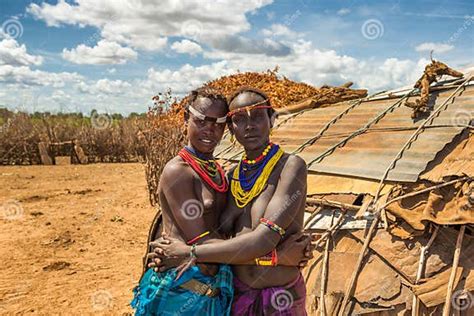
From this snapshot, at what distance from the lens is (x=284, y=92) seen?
30.7ft

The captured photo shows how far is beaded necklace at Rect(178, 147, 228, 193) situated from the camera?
200 centimetres

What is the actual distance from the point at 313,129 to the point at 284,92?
15.6 ft

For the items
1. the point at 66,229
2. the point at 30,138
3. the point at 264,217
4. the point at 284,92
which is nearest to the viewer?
the point at 264,217

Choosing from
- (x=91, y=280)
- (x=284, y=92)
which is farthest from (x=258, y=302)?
(x=284, y=92)

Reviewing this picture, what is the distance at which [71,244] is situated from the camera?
7488 mm

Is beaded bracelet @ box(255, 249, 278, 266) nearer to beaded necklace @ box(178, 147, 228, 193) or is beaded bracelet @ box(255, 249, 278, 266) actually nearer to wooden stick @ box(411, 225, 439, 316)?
beaded necklace @ box(178, 147, 228, 193)

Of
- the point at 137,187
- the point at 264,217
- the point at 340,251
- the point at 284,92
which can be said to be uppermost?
the point at 284,92

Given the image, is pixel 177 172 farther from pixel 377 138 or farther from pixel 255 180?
pixel 377 138

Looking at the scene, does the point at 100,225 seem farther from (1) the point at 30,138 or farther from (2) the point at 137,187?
(1) the point at 30,138

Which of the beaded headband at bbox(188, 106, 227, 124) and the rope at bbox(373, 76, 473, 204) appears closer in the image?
the beaded headband at bbox(188, 106, 227, 124)

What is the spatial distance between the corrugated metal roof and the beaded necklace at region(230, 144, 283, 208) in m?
1.40

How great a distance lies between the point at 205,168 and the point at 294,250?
1.76ft

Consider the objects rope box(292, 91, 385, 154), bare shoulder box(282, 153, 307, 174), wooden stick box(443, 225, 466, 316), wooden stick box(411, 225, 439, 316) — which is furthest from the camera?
rope box(292, 91, 385, 154)

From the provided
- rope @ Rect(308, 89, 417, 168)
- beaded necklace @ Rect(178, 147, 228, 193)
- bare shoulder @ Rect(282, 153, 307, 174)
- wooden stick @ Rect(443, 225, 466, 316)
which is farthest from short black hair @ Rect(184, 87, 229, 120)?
rope @ Rect(308, 89, 417, 168)
